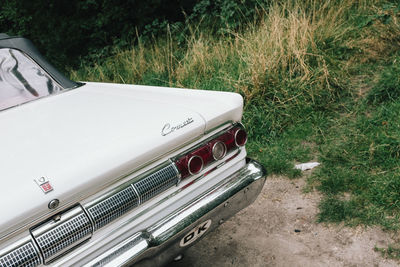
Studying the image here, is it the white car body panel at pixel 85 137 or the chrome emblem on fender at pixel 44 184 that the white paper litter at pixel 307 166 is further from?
the chrome emblem on fender at pixel 44 184

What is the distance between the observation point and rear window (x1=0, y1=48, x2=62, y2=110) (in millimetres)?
2393

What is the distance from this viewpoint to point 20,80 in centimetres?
251

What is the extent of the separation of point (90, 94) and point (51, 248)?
117 centimetres

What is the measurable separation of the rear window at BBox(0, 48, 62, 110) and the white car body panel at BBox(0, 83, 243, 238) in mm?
108

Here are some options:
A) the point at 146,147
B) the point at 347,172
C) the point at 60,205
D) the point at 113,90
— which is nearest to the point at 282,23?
the point at 347,172

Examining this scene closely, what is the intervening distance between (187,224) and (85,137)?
2.23 ft

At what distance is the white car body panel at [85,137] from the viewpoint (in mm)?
1542

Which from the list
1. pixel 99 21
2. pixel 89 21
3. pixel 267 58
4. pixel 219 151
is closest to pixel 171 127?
pixel 219 151

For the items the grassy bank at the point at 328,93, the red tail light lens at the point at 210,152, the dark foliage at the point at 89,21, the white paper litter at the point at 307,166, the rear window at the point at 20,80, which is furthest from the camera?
the dark foliage at the point at 89,21

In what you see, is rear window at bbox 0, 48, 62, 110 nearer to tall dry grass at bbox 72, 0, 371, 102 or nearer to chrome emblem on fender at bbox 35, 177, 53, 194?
chrome emblem on fender at bbox 35, 177, 53, 194

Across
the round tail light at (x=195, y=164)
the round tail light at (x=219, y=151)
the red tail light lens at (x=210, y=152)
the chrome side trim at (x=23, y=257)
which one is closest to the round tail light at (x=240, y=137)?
the red tail light lens at (x=210, y=152)

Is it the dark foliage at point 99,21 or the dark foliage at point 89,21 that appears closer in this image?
the dark foliage at point 99,21

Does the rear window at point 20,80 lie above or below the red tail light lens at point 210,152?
above

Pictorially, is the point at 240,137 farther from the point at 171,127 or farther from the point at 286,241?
the point at 286,241
